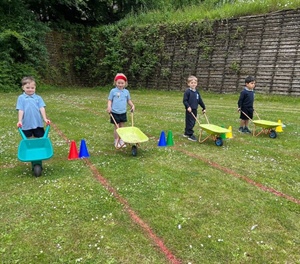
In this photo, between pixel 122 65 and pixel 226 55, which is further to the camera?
pixel 122 65

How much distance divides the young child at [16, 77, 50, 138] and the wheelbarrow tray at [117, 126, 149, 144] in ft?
5.03

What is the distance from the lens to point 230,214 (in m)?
4.13

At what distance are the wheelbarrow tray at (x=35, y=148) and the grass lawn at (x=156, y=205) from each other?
38 cm

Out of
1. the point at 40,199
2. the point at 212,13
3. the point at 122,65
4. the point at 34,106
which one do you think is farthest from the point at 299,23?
the point at 40,199

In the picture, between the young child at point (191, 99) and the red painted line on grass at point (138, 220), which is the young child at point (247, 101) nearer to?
the young child at point (191, 99)

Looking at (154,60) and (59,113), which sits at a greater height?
(154,60)

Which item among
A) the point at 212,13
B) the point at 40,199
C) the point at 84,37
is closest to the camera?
the point at 40,199

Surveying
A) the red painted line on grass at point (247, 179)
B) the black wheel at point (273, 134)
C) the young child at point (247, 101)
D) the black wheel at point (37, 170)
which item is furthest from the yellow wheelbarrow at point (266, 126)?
the black wheel at point (37, 170)

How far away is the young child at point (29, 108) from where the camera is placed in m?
5.85

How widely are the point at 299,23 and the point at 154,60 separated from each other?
29.6 feet

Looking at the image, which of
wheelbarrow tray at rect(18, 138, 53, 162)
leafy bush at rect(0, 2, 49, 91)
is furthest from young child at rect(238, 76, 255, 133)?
leafy bush at rect(0, 2, 49, 91)

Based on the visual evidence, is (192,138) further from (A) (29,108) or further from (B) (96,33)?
(B) (96,33)

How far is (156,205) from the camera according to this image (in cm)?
436

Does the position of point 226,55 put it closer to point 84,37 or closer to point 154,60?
point 154,60
